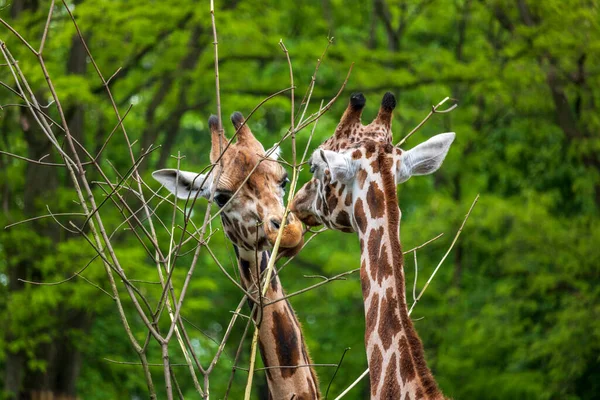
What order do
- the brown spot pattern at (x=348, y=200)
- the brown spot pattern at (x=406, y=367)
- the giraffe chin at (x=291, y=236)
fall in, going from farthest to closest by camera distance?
the giraffe chin at (x=291, y=236) → the brown spot pattern at (x=348, y=200) → the brown spot pattern at (x=406, y=367)

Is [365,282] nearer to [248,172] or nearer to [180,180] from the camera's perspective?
[248,172]

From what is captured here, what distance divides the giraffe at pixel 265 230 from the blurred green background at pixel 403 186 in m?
7.12

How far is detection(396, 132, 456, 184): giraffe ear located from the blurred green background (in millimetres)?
8491

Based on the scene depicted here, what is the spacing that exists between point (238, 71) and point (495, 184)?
15.1 ft

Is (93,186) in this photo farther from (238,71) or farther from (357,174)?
(357,174)

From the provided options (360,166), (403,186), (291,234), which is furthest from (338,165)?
(403,186)

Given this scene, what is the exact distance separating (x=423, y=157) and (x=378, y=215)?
461 mm

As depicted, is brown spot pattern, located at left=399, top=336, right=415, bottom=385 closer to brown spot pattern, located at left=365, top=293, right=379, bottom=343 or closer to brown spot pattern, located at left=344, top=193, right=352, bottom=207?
brown spot pattern, located at left=365, top=293, right=379, bottom=343

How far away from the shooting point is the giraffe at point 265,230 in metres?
5.70

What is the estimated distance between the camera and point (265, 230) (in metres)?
5.89

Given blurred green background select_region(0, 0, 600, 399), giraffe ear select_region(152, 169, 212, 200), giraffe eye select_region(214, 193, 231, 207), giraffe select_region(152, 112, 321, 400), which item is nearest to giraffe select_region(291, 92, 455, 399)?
giraffe select_region(152, 112, 321, 400)

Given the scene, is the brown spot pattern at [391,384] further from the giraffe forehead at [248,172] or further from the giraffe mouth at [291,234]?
the giraffe forehead at [248,172]

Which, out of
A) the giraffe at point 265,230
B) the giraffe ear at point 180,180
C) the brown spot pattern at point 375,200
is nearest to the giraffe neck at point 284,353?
the giraffe at point 265,230

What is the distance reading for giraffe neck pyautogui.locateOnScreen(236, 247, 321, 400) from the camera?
5691 mm
